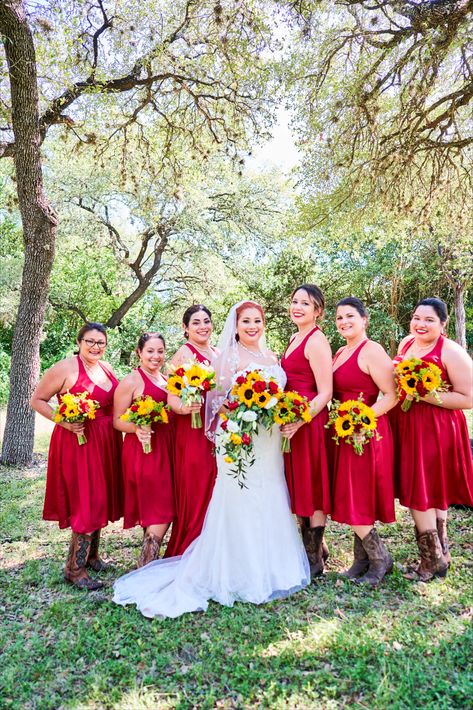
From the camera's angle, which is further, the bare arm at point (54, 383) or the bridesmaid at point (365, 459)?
the bare arm at point (54, 383)

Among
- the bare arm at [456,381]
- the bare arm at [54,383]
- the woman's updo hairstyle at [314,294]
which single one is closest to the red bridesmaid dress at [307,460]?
the woman's updo hairstyle at [314,294]

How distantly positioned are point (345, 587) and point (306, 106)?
331 inches

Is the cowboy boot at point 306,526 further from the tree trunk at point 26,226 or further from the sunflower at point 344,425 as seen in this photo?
the tree trunk at point 26,226

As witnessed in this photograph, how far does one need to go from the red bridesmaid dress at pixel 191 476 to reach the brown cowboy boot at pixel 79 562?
843 mm

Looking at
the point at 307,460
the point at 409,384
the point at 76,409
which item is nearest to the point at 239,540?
the point at 307,460

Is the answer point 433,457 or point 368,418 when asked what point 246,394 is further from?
point 433,457

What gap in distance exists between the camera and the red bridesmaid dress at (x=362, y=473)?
4609 millimetres

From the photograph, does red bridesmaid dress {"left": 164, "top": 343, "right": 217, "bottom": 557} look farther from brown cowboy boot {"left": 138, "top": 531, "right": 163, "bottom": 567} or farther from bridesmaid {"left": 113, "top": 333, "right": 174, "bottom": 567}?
brown cowboy boot {"left": 138, "top": 531, "right": 163, "bottom": 567}

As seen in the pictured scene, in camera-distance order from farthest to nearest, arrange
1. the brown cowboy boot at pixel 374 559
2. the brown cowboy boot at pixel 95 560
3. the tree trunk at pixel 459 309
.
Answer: the tree trunk at pixel 459 309, the brown cowboy boot at pixel 95 560, the brown cowboy boot at pixel 374 559

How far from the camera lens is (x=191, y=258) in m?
19.7

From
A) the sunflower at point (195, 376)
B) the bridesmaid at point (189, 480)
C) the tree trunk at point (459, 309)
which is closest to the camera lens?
the sunflower at point (195, 376)

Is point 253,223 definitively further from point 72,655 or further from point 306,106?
point 72,655

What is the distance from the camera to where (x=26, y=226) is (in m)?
9.40

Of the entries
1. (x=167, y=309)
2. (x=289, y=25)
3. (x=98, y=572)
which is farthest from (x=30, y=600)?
(x=167, y=309)
